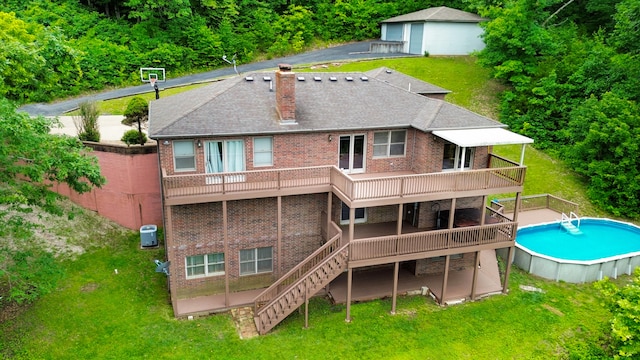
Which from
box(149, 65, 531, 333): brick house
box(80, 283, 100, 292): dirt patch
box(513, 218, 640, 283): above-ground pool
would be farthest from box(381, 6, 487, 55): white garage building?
box(80, 283, 100, 292): dirt patch

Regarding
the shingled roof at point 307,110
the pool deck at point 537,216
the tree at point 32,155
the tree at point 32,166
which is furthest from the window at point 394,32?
the tree at point 32,155

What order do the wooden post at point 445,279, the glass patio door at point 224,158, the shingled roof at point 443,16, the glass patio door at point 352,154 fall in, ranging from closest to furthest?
the glass patio door at point 224,158, the wooden post at point 445,279, the glass patio door at point 352,154, the shingled roof at point 443,16

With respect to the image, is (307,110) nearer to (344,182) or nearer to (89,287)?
(344,182)

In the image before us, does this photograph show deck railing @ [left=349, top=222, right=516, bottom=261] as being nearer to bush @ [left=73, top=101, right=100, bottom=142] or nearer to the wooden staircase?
the wooden staircase

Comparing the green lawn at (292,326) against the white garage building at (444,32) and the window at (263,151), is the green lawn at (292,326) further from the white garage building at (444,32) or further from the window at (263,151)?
the white garage building at (444,32)

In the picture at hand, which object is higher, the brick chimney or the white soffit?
the brick chimney
